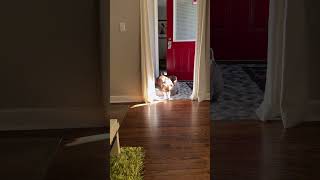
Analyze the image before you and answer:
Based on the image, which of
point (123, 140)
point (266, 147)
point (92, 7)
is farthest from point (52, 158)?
point (266, 147)

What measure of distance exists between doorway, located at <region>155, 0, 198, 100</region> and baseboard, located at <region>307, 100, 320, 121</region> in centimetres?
204

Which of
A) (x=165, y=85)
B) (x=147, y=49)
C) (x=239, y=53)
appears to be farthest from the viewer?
(x=165, y=85)

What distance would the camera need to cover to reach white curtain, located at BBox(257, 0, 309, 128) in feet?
9.93

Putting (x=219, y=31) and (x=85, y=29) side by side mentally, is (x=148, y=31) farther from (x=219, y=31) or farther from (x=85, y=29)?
(x=85, y=29)

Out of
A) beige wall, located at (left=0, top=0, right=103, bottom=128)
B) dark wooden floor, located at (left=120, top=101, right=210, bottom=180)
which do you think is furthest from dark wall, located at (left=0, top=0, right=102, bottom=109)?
dark wooden floor, located at (left=120, top=101, right=210, bottom=180)

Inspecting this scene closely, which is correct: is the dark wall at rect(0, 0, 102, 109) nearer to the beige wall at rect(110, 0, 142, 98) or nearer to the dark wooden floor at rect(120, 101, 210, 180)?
the dark wooden floor at rect(120, 101, 210, 180)

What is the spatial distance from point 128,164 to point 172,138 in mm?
951

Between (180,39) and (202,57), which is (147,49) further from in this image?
(180,39)

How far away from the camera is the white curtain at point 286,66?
3.03 metres

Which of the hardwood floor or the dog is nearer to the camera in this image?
the hardwood floor

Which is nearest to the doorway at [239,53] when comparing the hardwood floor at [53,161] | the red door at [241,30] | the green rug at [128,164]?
the red door at [241,30]

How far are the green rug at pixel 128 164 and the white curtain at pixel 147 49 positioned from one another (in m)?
1.66

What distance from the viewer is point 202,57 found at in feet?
14.4

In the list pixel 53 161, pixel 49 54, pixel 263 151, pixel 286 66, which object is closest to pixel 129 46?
pixel 286 66
